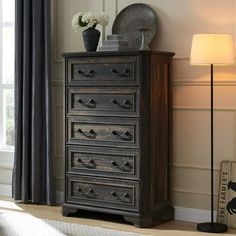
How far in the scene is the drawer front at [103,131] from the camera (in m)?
4.50

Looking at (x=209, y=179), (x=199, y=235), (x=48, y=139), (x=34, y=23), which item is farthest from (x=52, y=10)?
(x=199, y=235)

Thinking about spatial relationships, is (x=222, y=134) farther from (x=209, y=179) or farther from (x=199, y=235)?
(x=199, y=235)

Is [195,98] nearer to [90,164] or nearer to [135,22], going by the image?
[135,22]

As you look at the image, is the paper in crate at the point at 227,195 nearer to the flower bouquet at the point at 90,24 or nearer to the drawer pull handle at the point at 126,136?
the drawer pull handle at the point at 126,136

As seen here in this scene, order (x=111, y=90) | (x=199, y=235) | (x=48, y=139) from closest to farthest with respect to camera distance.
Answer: (x=199, y=235), (x=111, y=90), (x=48, y=139)

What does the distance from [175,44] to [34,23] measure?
1335 mm

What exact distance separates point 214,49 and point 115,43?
79 centimetres

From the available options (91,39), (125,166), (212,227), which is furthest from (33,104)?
(212,227)

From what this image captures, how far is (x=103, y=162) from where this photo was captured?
466 centimetres

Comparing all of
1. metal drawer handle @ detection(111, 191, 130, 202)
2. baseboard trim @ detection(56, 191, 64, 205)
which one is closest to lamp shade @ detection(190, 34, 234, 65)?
metal drawer handle @ detection(111, 191, 130, 202)

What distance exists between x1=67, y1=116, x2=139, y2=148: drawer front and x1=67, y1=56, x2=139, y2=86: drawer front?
282 millimetres

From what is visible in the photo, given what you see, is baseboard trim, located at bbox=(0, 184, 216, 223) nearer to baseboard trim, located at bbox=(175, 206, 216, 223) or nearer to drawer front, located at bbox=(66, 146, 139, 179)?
baseboard trim, located at bbox=(175, 206, 216, 223)

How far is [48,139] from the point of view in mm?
5305

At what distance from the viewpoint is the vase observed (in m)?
4.79
